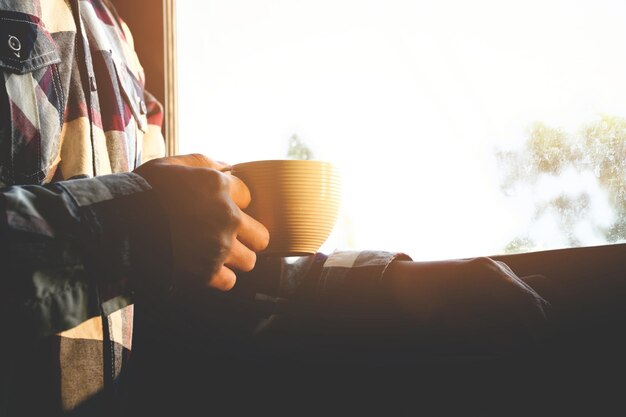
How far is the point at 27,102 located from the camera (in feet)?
2.52

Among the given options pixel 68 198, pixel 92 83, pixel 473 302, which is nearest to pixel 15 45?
pixel 92 83

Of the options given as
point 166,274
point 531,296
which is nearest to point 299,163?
point 166,274

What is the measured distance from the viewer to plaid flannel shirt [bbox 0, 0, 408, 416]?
1.41 feet

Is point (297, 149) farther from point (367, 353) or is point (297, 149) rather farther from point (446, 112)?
point (367, 353)

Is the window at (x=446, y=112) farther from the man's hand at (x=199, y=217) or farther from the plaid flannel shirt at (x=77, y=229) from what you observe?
the man's hand at (x=199, y=217)

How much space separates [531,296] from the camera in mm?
702

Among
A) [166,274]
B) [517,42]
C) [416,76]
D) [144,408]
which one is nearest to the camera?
[166,274]

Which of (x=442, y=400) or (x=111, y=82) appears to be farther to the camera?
(x=111, y=82)

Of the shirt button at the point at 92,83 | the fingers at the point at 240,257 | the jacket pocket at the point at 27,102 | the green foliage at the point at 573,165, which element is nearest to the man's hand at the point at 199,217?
the fingers at the point at 240,257

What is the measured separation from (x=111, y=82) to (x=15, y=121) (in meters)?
0.31

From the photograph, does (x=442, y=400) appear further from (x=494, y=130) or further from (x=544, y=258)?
(x=494, y=130)

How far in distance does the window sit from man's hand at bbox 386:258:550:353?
23 cm

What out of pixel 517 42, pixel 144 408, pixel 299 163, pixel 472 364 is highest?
pixel 517 42

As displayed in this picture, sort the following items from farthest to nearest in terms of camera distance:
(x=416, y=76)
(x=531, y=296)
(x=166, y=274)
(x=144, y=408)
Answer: (x=416, y=76) → (x=144, y=408) → (x=531, y=296) → (x=166, y=274)
